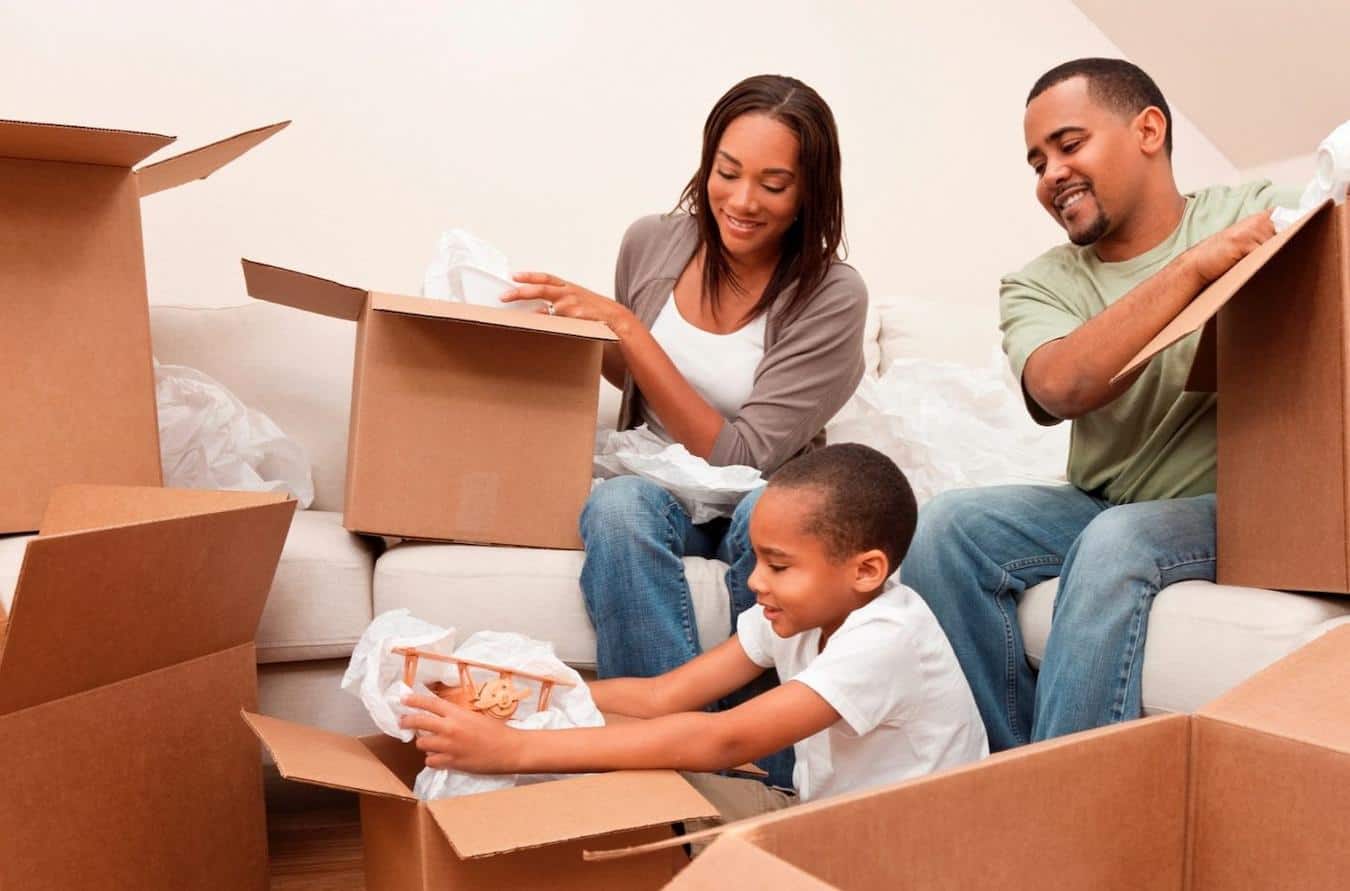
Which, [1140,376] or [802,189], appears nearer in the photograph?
[1140,376]

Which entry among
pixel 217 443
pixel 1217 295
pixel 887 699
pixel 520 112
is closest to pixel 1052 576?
pixel 887 699

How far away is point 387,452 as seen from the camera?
1489mm

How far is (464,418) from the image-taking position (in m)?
1.51

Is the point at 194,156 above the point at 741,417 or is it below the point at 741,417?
above

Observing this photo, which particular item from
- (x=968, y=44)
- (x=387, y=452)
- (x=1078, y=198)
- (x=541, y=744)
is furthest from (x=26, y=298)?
(x=968, y=44)

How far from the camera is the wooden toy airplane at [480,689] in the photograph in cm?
113

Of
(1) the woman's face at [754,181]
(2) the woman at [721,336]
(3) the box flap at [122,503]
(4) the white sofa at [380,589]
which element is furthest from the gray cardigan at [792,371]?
(3) the box flap at [122,503]

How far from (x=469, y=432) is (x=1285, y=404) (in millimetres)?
904

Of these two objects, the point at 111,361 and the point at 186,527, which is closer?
the point at 186,527

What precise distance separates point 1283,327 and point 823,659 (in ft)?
1.79

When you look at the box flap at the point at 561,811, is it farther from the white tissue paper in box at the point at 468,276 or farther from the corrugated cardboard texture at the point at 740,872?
the white tissue paper in box at the point at 468,276

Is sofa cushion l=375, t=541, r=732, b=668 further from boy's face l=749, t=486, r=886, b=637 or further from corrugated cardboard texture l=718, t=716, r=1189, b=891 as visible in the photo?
corrugated cardboard texture l=718, t=716, r=1189, b=891

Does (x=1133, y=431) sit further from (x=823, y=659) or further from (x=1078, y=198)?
(x=823, y=659)

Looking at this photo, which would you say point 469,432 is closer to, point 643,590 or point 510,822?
point 643,590
